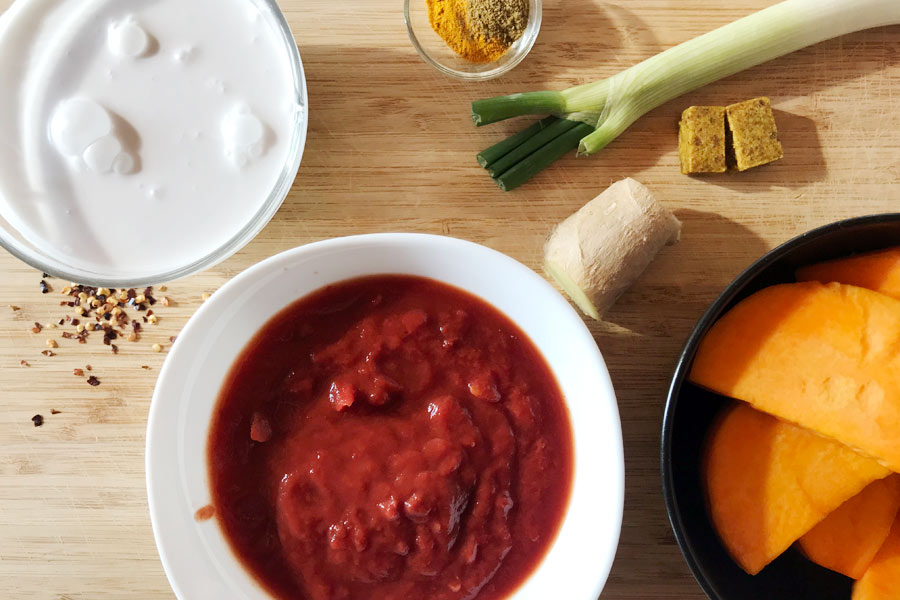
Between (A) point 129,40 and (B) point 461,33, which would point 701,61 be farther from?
(A) point 129,40

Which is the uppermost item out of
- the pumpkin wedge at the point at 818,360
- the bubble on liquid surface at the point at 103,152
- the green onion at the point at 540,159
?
the bubble on liquid surface at the point at 103,152

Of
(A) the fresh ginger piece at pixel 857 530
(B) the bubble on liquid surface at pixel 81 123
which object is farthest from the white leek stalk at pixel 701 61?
(A) the fresh ginger piece at pixel 857 530

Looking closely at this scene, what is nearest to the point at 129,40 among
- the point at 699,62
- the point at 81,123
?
the point at 81,123

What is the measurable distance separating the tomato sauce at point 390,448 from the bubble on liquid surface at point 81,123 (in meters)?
0.63

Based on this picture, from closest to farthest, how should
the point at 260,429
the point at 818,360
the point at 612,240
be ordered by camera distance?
the point at 818,360 < the point at 260,429 < the point at 612,240

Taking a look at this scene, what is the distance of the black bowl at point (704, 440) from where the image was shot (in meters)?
1.55

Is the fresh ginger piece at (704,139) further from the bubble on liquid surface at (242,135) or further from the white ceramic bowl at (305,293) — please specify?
the bubble on liquid surface at (242,135)

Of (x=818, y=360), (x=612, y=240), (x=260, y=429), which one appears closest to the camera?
(x=818, y=360)

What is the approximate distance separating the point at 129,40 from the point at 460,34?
83 centimetres

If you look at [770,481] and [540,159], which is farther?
[540,159]

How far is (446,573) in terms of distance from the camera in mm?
1602

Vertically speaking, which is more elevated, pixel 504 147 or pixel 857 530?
pixel 504 147

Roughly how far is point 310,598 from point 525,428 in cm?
65

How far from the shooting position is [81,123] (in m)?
1.67
